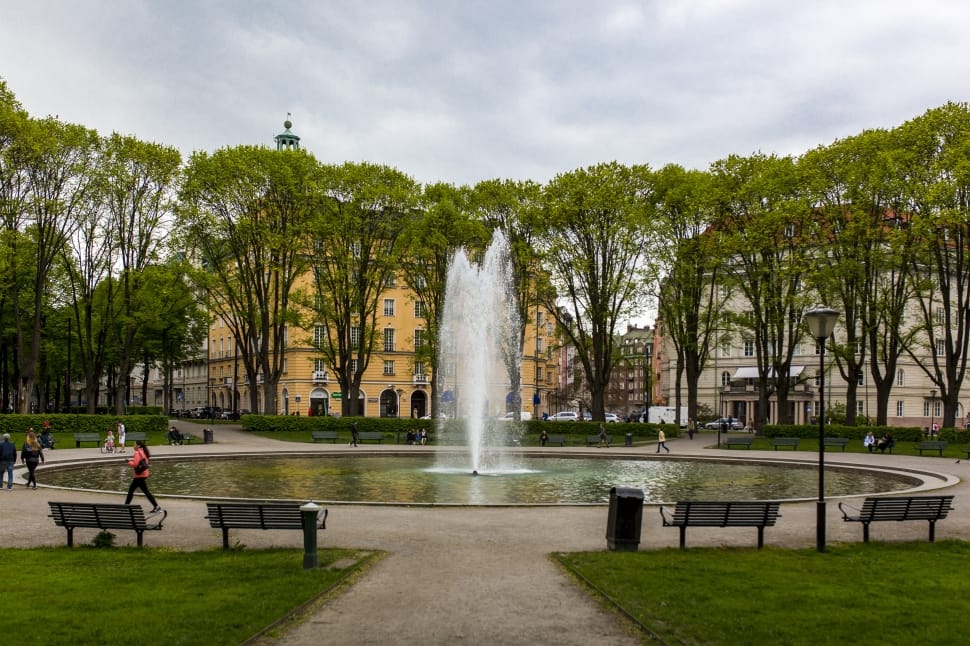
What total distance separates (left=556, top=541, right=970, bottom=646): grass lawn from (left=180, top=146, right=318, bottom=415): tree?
40478 mm

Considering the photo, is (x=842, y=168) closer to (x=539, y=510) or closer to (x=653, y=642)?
(x=539, y=510)

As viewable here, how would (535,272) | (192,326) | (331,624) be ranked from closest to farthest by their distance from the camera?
(331,624)
(535,272)
(192,326)

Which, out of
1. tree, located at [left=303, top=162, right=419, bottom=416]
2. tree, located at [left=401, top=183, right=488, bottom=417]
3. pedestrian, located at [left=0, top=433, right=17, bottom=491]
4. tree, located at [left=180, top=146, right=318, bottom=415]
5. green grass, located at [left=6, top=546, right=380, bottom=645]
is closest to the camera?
green grass, located at [left=6, top=546, right=380, bottom=645]

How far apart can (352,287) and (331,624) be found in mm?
45158

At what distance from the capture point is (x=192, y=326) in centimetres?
8044

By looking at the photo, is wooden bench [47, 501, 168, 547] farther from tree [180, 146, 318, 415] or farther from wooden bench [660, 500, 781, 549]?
tree [180, 146, 318, 415]

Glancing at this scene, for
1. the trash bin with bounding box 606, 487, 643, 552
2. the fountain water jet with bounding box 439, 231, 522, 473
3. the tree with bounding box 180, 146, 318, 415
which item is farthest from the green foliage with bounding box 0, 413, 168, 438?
the trash bin with bounding box 606, 487, 643, 552

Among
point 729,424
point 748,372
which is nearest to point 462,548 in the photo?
point 729,424

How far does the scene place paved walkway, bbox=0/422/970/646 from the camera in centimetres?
933

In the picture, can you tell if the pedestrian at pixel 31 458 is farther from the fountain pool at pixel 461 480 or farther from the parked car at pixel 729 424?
the parked car at pixel 729 424

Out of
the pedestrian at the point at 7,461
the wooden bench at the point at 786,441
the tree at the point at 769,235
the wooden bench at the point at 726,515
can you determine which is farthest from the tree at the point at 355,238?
the wooden bench at the point at 726,515

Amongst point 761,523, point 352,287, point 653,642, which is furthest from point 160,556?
point 352,287

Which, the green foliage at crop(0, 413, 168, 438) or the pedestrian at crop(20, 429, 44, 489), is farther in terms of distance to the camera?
the green foliage at crop(0, 413, 168, 438)

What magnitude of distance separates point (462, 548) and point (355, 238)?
40.0 metres
